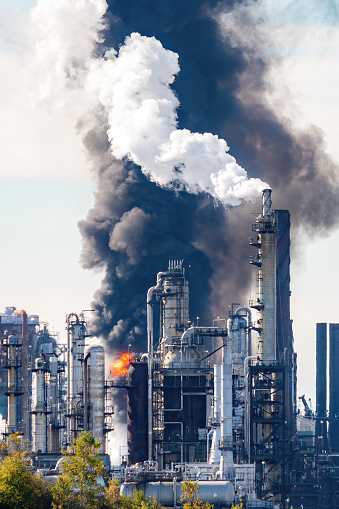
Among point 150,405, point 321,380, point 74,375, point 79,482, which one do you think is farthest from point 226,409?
point 321,380

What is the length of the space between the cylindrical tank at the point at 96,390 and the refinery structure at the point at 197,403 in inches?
2.5

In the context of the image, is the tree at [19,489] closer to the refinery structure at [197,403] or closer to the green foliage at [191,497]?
the green foliage at [191,497]

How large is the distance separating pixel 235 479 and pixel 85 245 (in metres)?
47.4

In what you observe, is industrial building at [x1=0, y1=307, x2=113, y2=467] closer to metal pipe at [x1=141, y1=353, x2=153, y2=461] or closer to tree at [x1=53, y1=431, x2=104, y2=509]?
metal pipe at [x1=141, y1=353, x2=153, y2=461]

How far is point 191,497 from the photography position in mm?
77438

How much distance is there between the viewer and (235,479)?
89.2 m

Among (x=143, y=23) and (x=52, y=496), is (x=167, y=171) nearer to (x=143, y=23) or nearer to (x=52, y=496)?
(x=143, y=23)

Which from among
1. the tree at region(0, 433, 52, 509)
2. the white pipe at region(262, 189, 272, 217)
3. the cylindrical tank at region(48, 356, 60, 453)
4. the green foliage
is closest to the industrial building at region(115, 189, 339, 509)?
the white pipe at region(262, 189, 272, 217)

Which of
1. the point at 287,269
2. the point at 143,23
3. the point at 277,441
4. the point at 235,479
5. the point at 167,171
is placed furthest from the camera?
the point at 143,23

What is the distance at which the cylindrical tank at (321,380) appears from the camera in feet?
430

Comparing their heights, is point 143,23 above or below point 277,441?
above

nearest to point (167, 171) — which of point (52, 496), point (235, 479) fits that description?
point (235, 479)

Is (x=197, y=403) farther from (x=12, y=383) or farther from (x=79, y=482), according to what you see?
(x=79, y=482)

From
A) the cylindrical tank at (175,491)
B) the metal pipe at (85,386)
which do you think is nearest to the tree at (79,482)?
the cylindrical tank at (175,491)
